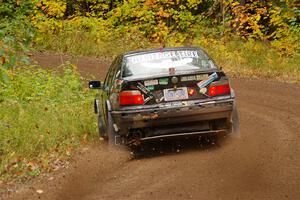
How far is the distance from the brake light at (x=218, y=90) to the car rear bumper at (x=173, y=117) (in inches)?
4.6

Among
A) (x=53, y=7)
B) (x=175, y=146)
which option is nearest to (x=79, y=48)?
(x=53, y=7)

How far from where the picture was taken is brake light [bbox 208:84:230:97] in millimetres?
7784

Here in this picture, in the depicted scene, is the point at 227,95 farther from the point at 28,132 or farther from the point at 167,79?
the point at 28,132

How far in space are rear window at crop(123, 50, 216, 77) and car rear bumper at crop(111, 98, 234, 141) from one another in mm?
540

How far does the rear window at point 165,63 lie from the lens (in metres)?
8.07

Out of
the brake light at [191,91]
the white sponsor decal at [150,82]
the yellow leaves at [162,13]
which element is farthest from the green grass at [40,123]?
the yellow leaves at [162,13]

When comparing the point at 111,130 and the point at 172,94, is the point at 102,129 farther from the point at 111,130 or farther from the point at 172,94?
the point at 172,94

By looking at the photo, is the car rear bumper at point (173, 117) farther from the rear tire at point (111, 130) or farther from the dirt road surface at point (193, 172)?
the dirt road surface at point (193, 172)

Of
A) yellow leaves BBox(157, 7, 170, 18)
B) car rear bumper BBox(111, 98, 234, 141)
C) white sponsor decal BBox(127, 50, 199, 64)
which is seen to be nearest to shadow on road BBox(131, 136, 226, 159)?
car rear bumper BBox(111, 98, 234, 141)

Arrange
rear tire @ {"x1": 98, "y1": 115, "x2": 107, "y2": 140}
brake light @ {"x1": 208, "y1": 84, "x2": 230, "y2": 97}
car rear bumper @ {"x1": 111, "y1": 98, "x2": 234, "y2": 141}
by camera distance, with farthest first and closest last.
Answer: rear tire @ {"x1": 98, "y1": 115, "x2": 107, "y2": 140}
brake light @ {"x1": 208, "y1": 84, "x2": 230, "y2": 97}
car rear bumper @ {"x1": 111, "y1": 98, "x2": 234, "y2": 141}

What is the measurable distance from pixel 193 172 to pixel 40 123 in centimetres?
396

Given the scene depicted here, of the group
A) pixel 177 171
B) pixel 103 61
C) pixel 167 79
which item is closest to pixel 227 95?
pixel 167 79

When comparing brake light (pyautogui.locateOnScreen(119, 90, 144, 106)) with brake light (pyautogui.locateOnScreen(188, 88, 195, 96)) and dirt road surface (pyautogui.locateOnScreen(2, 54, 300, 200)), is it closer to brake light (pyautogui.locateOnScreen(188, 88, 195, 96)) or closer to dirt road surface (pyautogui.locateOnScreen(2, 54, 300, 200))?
brake light (pyautogui.locateOnScreen(188, 88, 195, 96))

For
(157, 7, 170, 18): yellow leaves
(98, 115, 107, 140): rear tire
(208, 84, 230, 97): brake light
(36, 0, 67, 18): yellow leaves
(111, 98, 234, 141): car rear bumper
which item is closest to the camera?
(111, 98, 234, 141): car rear bumper
